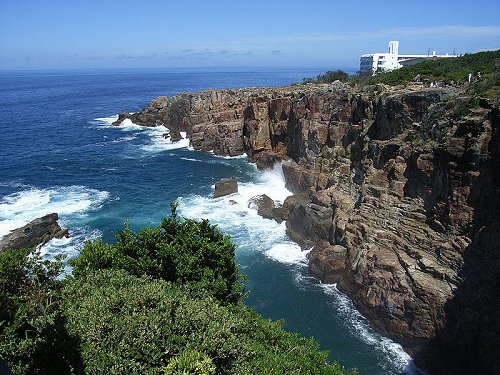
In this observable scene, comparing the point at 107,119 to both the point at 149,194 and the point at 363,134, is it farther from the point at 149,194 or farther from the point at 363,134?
the point at 363,134

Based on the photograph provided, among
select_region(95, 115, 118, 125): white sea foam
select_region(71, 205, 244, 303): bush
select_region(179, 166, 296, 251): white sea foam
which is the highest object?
select_region(71, 205, 244, 303): bush

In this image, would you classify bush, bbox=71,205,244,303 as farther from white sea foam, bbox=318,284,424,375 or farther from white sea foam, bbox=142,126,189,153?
white sea foam, bbox=142,126,189,153

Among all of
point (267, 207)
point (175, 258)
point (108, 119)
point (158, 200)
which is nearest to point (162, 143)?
point (158, 200)

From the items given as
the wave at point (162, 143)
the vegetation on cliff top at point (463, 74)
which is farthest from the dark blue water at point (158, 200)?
the vegetation on cliff top at point (463, 74)

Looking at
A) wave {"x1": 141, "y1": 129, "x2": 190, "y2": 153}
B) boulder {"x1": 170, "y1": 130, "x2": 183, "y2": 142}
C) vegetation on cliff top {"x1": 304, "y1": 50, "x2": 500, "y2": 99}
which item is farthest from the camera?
boulder {"x1": 170, "y1": 130, "x2": 183, "y2": 142}

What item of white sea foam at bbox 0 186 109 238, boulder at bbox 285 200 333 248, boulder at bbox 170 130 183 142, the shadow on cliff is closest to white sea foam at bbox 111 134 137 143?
boulder at bbox 170 130 183 142

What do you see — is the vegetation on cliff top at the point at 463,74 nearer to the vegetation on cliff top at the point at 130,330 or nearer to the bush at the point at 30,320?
the vegetation on cliff top at the point at 130,330
